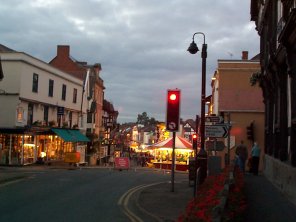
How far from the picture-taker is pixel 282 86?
59.1 ft

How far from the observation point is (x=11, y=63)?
124ft

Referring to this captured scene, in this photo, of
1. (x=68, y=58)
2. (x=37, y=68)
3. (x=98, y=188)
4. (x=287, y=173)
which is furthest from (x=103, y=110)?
(x=287, y=173)

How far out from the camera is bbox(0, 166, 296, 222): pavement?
10815mm

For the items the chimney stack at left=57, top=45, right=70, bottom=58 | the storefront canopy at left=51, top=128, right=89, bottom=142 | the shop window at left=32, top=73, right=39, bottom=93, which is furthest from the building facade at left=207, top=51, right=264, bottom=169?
the chimney stack at left=57, top=45, right=70, bottom=58

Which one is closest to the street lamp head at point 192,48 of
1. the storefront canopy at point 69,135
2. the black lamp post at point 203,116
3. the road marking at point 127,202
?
the black lamp post at point 203,116

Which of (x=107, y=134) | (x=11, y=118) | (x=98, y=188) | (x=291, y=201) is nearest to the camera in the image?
(x=291, y=201)

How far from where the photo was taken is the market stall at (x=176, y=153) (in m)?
40.1

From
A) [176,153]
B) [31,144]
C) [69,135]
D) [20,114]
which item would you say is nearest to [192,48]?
[20,114]

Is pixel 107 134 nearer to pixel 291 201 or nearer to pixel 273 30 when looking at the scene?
pixel 273 30

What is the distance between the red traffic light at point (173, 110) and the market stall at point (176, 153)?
72.1 feet

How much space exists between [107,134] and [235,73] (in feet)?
106

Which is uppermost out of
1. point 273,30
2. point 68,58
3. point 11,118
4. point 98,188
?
point 68,58

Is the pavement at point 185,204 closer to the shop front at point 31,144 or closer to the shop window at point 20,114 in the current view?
the shop window at point 20,114

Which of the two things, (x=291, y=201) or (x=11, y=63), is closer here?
(x=291, y=201)
